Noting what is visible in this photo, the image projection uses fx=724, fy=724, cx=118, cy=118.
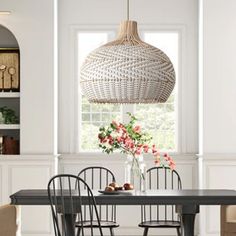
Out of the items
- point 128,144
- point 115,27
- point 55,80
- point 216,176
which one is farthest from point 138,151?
point 115,27

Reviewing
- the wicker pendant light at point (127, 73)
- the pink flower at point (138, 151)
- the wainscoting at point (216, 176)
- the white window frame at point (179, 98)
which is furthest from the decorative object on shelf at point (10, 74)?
the wicker pendant light at point (127, 73)

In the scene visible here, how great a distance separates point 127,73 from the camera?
5.20 metres

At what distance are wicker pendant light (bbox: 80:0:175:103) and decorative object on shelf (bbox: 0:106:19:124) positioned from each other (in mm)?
2955

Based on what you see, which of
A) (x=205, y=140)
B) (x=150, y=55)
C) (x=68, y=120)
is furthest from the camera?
(x=68, y=120)

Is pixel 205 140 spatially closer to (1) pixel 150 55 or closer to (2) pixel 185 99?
(2) pixel 185 99

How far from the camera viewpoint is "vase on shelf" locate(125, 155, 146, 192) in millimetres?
6164

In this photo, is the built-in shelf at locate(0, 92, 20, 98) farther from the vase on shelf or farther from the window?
the vase on shelf

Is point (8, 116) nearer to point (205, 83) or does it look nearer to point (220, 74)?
point (205, 83)

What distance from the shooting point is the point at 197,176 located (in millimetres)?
8391

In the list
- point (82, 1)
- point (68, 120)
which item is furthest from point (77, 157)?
point (82, 1)

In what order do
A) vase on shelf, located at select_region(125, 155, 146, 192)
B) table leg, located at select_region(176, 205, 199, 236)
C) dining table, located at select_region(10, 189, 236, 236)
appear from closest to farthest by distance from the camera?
dining table, located at select_region(10, 189, 236, 236), table leg, located at select_region(176, 205, 199, 236), vase on shelf, located at select_region(125, 155, 146, 192)

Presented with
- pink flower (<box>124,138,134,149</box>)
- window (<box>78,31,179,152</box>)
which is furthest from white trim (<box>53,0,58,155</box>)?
pink flower (<box>124,138,134,149</box>)

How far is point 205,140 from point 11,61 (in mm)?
2359

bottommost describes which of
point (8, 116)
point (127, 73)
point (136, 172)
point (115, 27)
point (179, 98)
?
point (136, 172)
